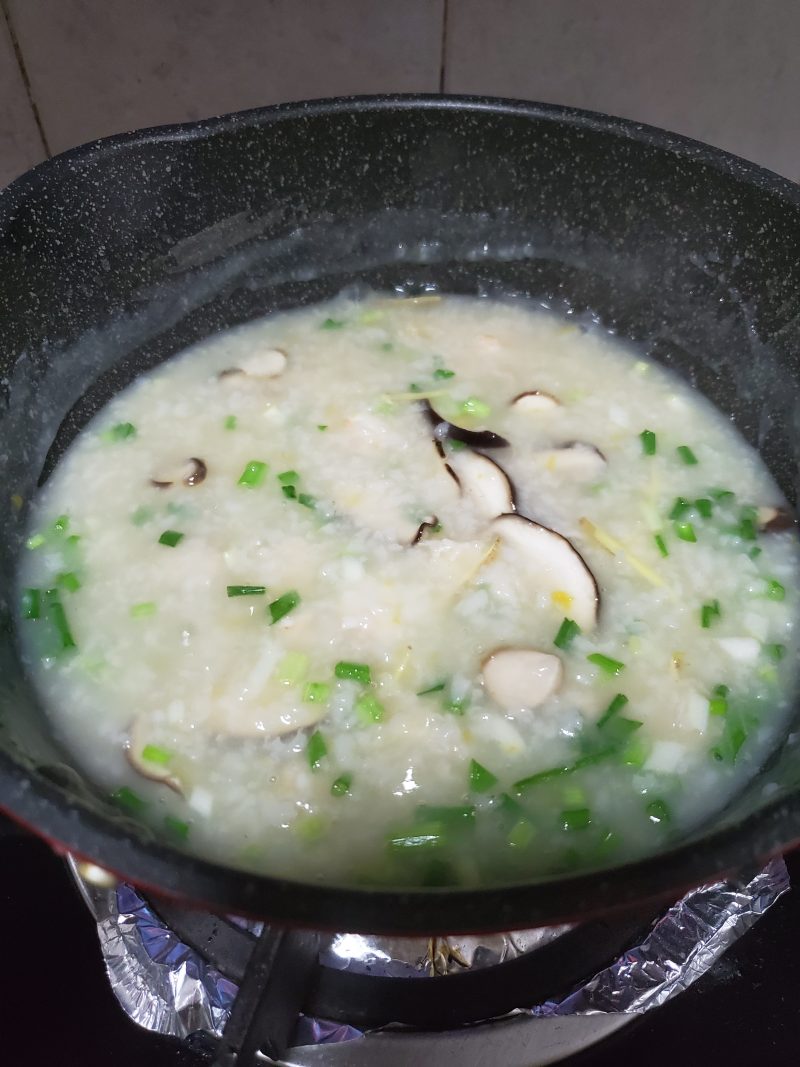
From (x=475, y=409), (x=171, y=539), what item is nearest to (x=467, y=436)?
(x=475, y=409)

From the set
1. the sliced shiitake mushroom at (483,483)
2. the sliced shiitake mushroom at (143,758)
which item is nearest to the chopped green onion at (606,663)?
the sliced shiitake mushroom at (483,483)

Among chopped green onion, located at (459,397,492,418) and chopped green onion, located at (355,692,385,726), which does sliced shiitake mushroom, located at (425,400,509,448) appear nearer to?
chopped green onion, located at (459,397,492,418)

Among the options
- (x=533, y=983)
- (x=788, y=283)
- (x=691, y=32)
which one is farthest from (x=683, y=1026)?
(x=691, y=32)

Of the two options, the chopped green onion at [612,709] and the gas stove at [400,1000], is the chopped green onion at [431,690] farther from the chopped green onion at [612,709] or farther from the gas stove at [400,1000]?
the gas stove at [400,1000]

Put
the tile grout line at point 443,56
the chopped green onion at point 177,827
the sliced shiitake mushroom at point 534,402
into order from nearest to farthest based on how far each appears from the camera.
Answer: the chopped green onion at point 177,827
the sliced shiitake mushroom at point 534,402
the tile grout line at point 443,56

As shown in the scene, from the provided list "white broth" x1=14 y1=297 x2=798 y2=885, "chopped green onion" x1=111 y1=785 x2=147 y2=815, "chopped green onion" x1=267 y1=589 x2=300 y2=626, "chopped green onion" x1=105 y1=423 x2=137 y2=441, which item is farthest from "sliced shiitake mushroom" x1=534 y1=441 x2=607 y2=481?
"chopped green onion" x1=111 y1=785 x2=147 y2=815

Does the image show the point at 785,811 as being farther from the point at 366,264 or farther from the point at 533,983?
the point at 366,264
